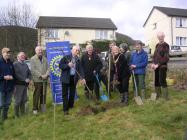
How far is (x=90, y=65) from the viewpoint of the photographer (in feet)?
39.0

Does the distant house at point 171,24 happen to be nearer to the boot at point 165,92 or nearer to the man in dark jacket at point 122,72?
the man in dark jacket at point 122,72

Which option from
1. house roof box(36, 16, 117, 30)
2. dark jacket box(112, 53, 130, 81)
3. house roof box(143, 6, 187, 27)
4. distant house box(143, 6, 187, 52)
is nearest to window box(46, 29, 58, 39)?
house roof box(36, 16, 117, 30)

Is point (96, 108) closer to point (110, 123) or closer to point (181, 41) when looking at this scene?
point (110, 123)

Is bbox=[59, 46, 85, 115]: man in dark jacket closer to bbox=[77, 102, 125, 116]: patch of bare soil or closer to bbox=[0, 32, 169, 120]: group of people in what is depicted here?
bbox=[0, 32, 169, 120]: group of people

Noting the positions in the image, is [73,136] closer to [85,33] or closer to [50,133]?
[50,133]

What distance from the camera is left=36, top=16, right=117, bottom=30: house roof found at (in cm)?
6006

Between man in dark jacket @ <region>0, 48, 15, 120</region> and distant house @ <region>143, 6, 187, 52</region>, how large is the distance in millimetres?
43682

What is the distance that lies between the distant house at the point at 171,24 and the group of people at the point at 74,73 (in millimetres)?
42258

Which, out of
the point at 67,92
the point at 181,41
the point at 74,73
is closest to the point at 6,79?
the point at 67,92

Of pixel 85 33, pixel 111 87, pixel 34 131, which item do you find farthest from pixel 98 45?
pixel 34 131

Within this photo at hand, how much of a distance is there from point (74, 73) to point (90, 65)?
0.77 metres

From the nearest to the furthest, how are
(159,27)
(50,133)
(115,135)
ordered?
(115,135) → (50,133) → (159,27)

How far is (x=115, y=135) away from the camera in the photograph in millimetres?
9031

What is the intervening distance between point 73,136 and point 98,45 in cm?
4103
